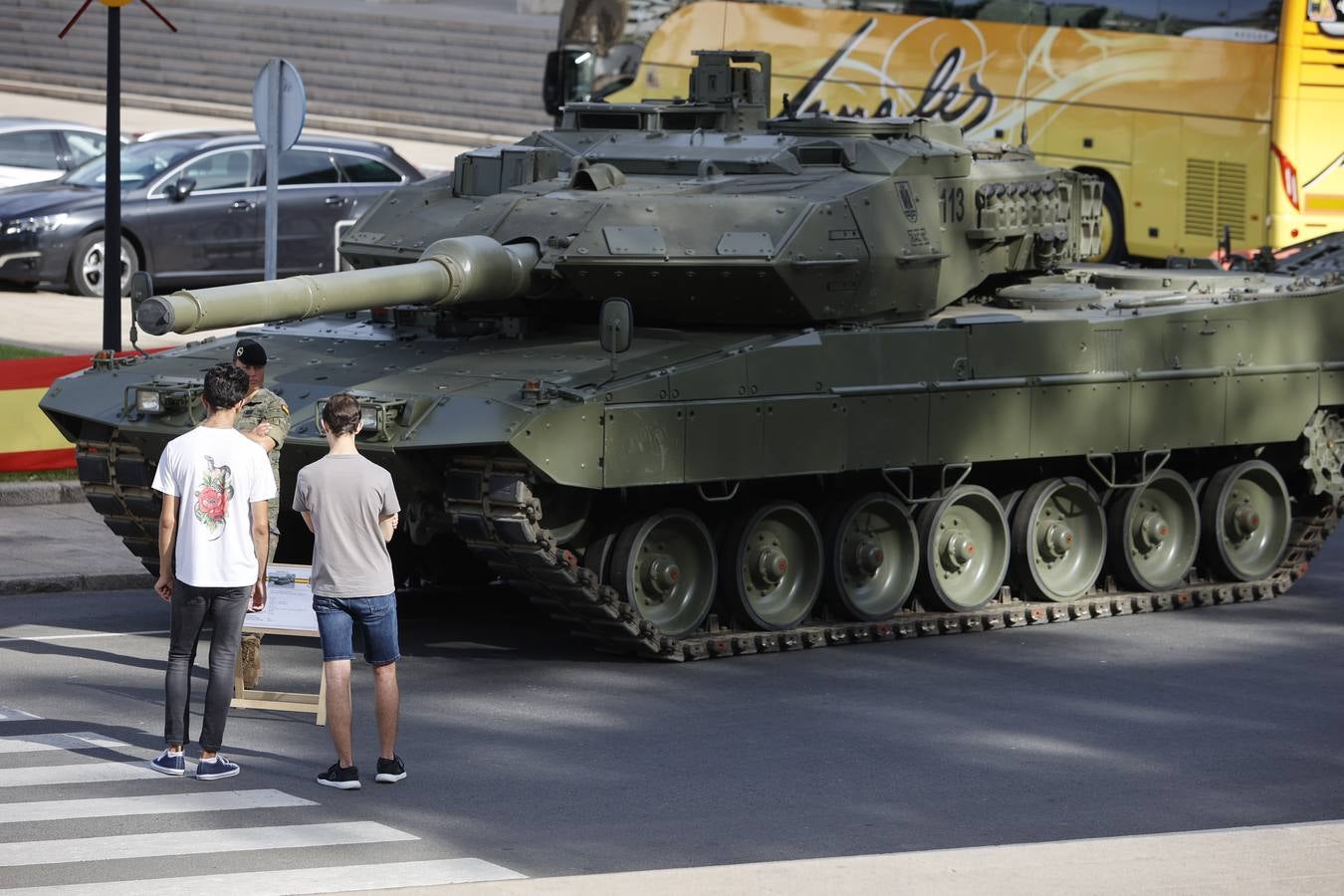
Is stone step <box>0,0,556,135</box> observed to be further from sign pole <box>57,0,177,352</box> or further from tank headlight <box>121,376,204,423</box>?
tank headlight <box>121,376,204,423</box>

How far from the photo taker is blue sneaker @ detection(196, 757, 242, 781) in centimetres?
1005

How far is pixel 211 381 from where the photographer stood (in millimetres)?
10180

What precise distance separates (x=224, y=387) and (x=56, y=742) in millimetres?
1805

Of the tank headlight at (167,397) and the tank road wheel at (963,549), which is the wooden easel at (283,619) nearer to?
the tank headlight at (167,397)

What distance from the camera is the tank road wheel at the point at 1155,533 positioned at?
15.4 meters

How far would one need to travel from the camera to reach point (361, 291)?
40.6ft

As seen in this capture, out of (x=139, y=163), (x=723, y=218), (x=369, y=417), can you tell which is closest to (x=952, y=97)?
(x=139, y=163)

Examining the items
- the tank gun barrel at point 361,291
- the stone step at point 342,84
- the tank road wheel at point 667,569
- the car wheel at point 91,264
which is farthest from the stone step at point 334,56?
the tank road wheel at point 667,569

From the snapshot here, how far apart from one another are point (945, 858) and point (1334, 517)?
8727mm

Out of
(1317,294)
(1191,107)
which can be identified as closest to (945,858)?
(1317,294)

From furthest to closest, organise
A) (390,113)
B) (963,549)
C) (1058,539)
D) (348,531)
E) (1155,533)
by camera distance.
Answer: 1. (390,113)
2. (1155,533)
3. (1058,539)
4. (963,549)
5. (348,531)

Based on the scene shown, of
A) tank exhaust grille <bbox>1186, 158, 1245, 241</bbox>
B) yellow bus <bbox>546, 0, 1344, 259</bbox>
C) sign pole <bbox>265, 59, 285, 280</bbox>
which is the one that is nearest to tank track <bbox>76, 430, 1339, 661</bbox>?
sign pole <bbox>265, 59, 285, 280</bbox>

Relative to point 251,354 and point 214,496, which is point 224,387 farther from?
point 251,354

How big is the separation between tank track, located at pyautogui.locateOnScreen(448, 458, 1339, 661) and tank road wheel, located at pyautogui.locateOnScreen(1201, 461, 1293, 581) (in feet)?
2.29
